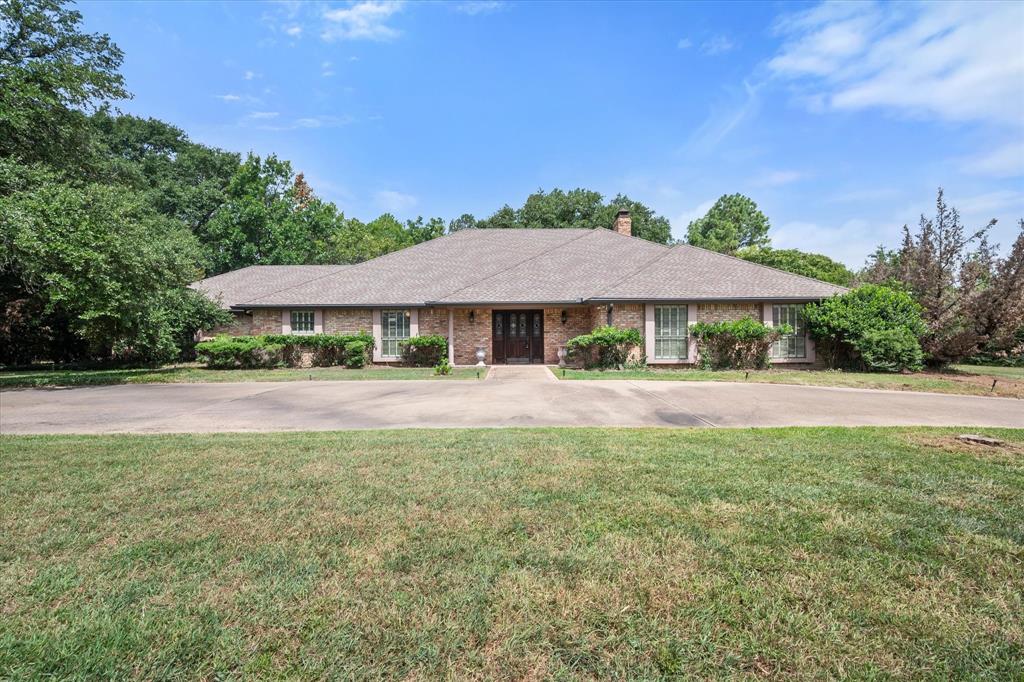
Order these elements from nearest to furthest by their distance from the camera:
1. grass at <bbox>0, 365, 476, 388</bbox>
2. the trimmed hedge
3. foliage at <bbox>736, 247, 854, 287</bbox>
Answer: grass at <bbox>0, 365, 476, 388</bbox> < the trimmed hedge < foliage at <bbox>736, 247, 854, 287</bbox>

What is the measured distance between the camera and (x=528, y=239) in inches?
973

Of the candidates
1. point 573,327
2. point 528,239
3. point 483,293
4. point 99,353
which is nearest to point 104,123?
point 99,353

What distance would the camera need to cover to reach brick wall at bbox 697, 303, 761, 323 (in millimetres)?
17031

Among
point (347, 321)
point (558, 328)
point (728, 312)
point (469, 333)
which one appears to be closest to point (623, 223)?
point (558, 328)

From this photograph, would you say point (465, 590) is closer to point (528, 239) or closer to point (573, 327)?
point (573, 327)

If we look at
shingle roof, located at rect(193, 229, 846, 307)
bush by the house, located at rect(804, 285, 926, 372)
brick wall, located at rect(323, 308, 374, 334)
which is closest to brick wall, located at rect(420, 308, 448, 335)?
shingle roof, located at rect(193, 229, 846, 307)

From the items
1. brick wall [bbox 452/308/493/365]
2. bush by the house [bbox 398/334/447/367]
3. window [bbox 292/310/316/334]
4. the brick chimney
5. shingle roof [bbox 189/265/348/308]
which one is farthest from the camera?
the brick chimney

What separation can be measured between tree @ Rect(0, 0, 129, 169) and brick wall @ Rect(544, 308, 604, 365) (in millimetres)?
17042

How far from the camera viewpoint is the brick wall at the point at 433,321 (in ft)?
61.3

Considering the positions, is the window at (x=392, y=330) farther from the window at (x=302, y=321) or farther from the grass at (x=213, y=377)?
the window at (x=302, y=321)

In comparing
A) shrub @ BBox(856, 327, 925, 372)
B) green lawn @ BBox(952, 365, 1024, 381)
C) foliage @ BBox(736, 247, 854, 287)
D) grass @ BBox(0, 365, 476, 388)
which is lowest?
green lawn @ BBox(952, 365, 1024, 381)

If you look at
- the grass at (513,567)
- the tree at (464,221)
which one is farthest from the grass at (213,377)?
the tree at (464,221)

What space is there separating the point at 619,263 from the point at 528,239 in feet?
18.7

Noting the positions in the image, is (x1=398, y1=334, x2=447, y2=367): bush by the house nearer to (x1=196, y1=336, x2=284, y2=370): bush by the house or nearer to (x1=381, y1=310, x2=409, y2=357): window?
(x1=381, y1=310, x2=409, y2=357): window
